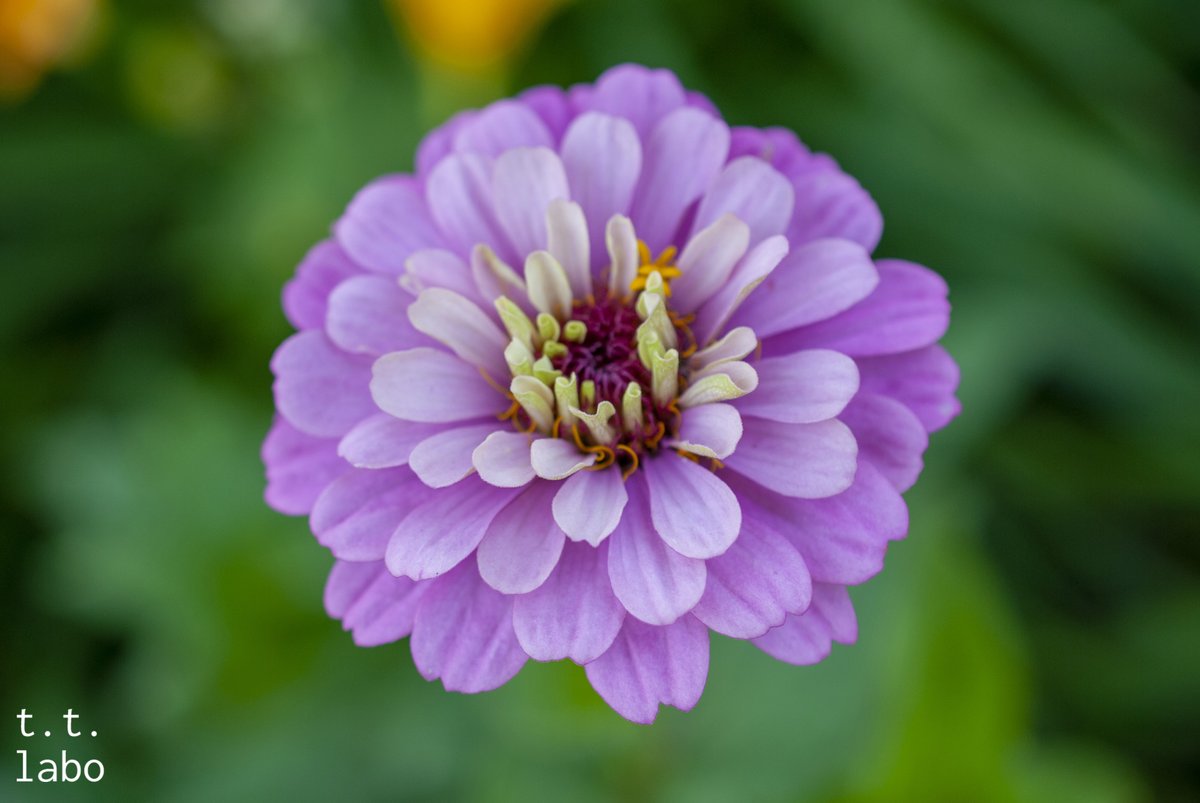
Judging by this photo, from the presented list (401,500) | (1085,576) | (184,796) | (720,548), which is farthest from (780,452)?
(1085,576)

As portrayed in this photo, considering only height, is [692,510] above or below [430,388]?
below

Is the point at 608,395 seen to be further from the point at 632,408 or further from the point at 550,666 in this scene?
the point at 550,666

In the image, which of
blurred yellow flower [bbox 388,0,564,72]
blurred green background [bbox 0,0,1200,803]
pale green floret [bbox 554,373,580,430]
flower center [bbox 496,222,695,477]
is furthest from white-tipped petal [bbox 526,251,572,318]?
blurred yellow flower [bbox 388,0,564,72]

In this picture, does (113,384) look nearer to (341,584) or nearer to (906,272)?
(341,584)

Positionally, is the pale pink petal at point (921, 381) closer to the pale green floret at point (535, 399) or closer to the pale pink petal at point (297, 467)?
the pale green floret at point (535, 399)

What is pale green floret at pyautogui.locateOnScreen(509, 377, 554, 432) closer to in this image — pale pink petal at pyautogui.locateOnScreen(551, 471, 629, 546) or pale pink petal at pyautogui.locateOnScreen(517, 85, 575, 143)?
pale pink petal at pyautogui.locateOnScreen(551, 471, 629, 546)

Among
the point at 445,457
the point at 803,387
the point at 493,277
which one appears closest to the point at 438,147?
the point at 493,277

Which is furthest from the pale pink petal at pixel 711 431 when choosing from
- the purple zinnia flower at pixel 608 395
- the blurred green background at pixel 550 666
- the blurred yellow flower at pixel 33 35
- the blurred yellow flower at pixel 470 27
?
the blurred yellow flower at pixel 33 35
